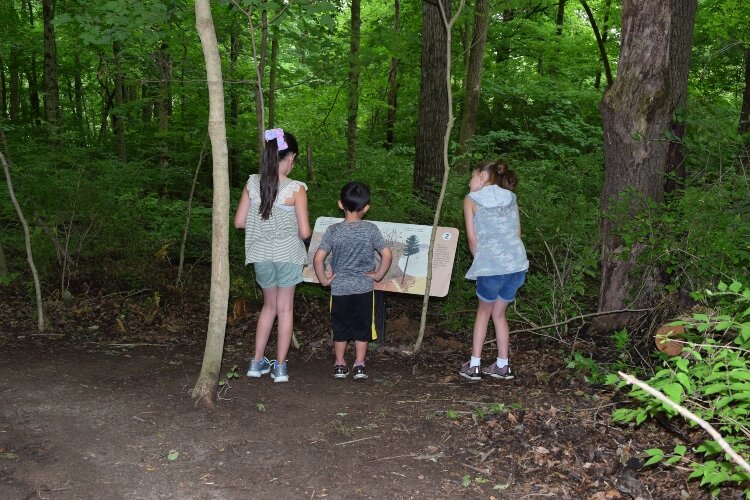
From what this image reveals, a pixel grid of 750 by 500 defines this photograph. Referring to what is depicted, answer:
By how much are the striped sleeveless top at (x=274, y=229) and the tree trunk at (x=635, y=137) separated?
2724mm

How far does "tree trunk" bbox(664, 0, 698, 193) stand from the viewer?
19.4 feet

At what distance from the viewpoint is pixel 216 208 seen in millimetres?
4277

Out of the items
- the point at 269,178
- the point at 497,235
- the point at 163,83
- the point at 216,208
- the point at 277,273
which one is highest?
the point at 163,83

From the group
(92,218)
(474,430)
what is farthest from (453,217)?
(92,218)

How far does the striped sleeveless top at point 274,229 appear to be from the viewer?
4.91m

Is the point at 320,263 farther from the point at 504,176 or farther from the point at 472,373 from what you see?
the point at 504,176

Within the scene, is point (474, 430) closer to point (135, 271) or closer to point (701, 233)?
point (701, 233)

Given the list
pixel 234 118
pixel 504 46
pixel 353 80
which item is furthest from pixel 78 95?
pixel 353 80

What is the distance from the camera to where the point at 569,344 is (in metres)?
5.91

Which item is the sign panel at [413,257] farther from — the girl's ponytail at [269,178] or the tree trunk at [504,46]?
the tree trunk at [504,46]

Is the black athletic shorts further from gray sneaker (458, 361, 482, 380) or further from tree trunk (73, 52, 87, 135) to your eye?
tree trunk (73, 52, 87, 135)

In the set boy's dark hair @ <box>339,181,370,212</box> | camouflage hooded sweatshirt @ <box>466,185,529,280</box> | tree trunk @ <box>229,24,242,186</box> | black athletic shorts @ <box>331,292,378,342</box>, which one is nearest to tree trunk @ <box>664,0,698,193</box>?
camouflage hooded sweatshirt @ <box>466,185,529,280</box>

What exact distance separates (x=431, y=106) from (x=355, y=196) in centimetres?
409

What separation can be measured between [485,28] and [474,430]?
8806 mm
